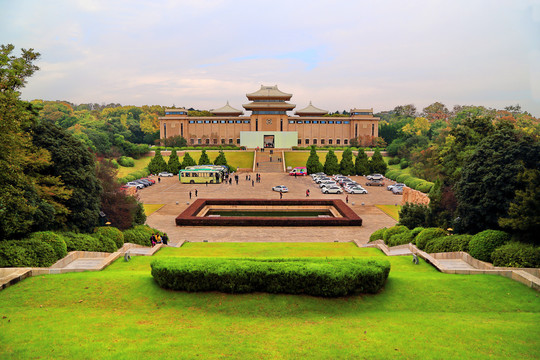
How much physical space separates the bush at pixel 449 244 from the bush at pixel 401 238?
175 centimetres

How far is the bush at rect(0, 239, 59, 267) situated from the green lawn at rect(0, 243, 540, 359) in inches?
65.4

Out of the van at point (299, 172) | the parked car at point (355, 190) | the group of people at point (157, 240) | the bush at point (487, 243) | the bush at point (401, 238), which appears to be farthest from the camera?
the van at point (299, 172)

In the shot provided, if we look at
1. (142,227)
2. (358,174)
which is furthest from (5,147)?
(358,174)

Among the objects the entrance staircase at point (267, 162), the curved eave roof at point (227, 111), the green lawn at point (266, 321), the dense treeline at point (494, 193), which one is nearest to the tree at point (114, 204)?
the green lawn at point (266, 321)

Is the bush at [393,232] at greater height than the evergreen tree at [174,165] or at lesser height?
lesser

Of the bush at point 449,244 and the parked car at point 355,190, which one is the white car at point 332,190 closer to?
the parked car at point 355,190

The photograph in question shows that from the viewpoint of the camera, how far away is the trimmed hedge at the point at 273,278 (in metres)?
8.58

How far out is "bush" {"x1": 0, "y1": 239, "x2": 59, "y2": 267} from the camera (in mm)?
10742

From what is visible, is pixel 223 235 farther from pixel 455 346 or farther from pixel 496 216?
pixel 455 346

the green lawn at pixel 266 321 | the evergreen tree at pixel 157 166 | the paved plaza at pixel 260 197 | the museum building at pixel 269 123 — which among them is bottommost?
the paved plaza at pixel 260 197

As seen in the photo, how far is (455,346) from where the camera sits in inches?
243

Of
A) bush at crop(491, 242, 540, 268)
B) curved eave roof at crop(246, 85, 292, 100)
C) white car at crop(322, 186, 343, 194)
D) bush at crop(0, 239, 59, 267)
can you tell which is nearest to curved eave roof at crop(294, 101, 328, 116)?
curved eave roof at crop(246, 85, 292, 100)

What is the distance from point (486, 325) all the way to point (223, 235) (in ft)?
51.3

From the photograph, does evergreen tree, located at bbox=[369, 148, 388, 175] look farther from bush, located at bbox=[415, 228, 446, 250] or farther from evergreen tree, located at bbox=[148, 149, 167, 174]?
bush, located at bbox=[415, 228, 446, 250]
